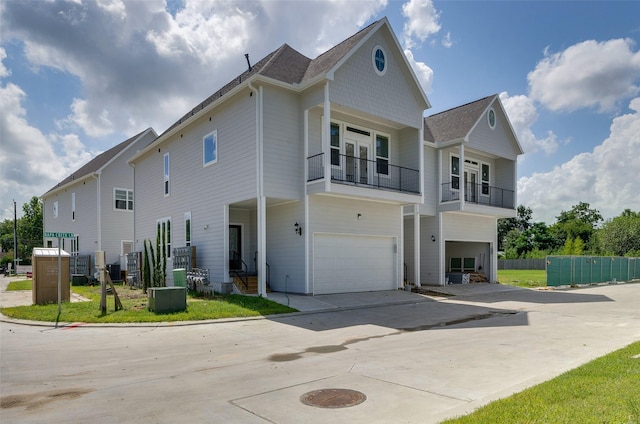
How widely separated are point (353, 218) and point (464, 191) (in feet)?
30.3

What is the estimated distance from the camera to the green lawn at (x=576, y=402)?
15.0 feet

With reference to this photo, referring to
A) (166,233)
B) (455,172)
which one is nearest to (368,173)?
(455,172)

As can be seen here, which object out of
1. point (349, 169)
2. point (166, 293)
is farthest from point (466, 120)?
point (166, 293)

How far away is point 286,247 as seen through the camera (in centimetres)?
1766

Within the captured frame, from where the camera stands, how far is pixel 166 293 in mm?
13172

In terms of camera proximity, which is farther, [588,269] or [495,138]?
[588,269]

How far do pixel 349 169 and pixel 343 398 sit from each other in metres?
13.7

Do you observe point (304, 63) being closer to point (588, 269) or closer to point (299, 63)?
point (299, 63)

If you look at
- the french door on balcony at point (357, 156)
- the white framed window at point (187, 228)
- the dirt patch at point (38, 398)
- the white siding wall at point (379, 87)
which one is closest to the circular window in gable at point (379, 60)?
the white siding wall at point (379, 87)

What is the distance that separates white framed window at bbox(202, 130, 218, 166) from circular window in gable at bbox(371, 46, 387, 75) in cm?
713

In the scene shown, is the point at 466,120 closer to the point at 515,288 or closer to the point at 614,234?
the point at 515,288

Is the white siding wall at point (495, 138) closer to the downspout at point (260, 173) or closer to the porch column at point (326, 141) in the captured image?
the porch column at point (326, 141)

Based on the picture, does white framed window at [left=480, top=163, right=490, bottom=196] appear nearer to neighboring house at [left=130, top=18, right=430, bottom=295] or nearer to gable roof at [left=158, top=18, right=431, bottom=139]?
neighboring house at [left=130, top=18, right=430, bottom=295]

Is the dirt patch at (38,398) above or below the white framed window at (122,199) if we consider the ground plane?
below
